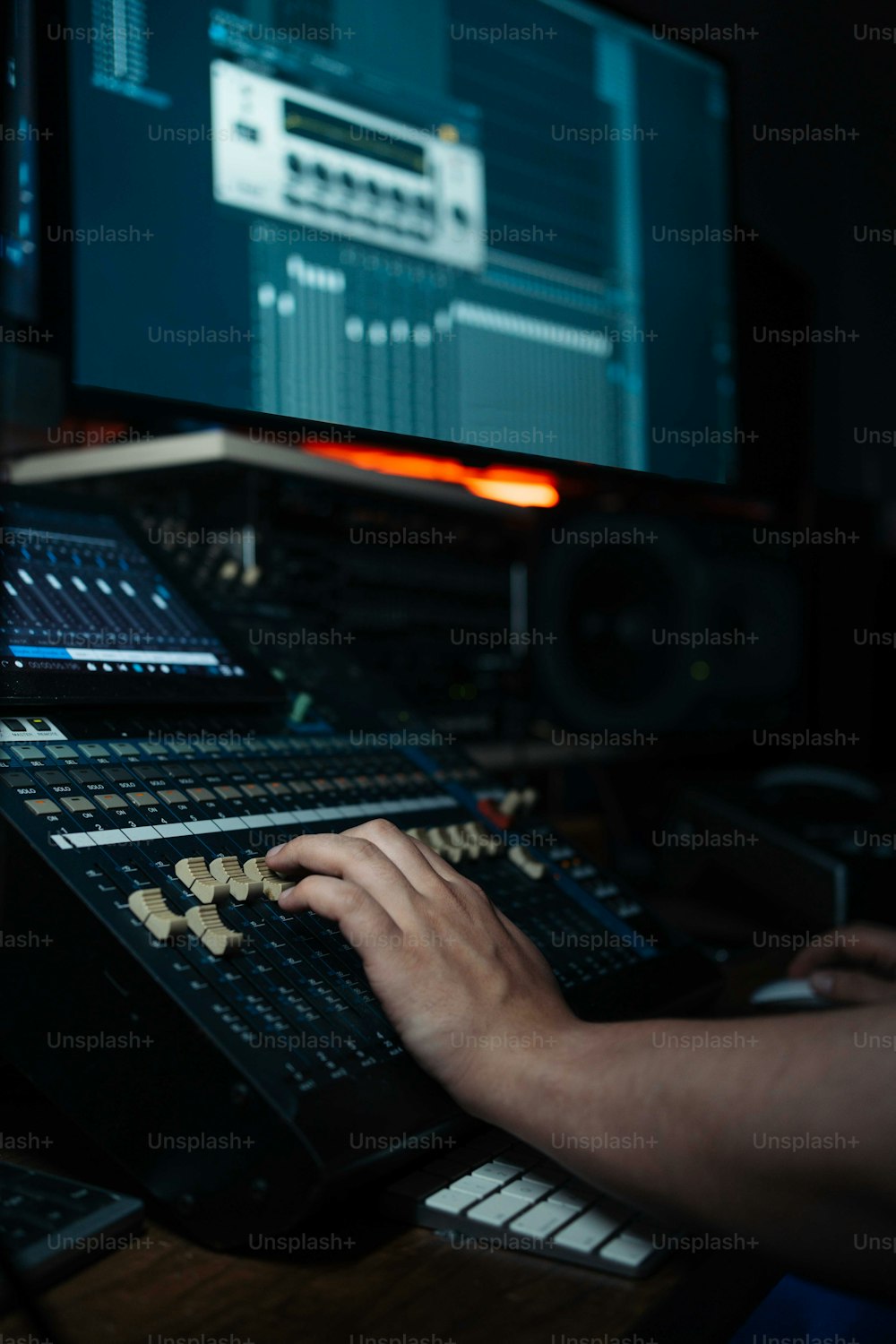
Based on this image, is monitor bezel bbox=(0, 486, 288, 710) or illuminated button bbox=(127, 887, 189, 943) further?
monitor bezel bbox=(0, 486, 288, 710)

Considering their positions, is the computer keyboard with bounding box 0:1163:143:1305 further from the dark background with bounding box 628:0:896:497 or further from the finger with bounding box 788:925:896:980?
the dark background with bounding box 628:0:896:497

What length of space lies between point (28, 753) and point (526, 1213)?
0.28m

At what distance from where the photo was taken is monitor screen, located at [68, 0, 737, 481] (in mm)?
787

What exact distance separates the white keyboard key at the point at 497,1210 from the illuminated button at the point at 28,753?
0.26 m

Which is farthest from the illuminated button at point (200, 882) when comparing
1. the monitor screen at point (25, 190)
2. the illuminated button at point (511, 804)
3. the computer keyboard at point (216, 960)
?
the monitor screen at point (25, 190)

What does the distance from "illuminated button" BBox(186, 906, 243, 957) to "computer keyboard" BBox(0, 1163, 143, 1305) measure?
3.5 inches

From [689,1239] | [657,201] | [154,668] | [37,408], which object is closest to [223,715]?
[154,668]

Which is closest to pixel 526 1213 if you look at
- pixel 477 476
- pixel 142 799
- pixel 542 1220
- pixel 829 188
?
pixel 542 1220

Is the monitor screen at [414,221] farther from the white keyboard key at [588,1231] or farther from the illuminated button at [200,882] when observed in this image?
the white keyboard key at [588,1231]

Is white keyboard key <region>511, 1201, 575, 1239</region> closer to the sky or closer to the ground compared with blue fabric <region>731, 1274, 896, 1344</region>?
closer to the sky

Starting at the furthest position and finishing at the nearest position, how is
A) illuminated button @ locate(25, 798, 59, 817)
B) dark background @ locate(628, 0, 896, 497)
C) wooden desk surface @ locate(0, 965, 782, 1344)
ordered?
dark background @ locate(628, 0, 896, 497) → illuminated button @ locate(25, 798, 59, 817) → wooden desk surface @ locate(0, 965, 782, 1344)

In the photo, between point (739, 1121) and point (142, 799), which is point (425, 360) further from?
point (739, 1121)

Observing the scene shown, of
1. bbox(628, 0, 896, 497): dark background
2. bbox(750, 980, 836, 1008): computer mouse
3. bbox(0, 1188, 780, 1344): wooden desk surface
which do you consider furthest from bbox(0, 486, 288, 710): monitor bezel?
bbox(628, 0, 896, 497): dark background

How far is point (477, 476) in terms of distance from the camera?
1.48 metres
